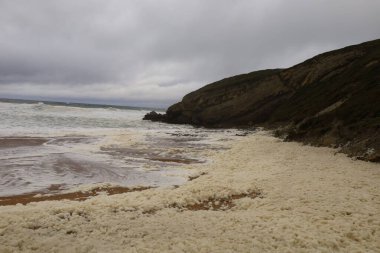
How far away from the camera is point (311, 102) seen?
1379 inches

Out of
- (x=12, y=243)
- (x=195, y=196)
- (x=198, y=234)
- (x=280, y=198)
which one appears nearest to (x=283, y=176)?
(x=280, y=198)

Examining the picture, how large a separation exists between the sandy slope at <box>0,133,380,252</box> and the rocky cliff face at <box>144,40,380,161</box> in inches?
251

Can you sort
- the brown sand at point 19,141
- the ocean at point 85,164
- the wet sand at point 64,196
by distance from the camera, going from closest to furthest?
1. the wet sand at point 64,196
2. the ocean at point 85,164
3. the brown sand at point 19,141

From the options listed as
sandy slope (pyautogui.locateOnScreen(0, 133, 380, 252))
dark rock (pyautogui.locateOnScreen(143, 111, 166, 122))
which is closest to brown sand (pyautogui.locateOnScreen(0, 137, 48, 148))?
sandy slope (pyautogui.locateOnScreen(0, 133, 380, 252))

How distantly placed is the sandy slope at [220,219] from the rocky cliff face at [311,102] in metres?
6.38

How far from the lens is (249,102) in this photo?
50.3m

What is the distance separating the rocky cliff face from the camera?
21023 mm

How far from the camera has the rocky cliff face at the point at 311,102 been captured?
21.0 m

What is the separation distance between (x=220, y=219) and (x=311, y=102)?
2852cm

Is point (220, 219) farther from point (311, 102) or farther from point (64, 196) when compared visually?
point (311, 102)

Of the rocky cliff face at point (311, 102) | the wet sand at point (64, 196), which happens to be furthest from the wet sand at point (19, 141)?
the rocky cliff face at point (311, 102)

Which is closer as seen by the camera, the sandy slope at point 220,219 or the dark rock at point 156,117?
the sandy slope at point 220,219

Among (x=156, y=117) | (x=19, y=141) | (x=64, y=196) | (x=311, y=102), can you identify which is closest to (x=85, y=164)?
(x=64, y=196)

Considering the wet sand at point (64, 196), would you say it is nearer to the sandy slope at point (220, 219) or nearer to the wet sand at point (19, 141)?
the sandy slope at point (220, 219)
